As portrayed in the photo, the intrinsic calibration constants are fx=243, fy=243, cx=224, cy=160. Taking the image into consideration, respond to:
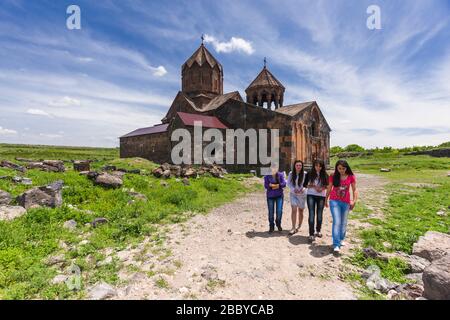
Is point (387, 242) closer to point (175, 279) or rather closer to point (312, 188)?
point (312, 188)

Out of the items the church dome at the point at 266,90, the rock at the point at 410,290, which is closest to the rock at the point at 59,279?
the rock at the point at 410,290

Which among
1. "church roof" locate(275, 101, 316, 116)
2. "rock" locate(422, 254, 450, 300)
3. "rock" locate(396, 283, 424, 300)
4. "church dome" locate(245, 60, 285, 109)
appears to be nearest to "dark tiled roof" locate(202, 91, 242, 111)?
"church dome" locate(245, 60, 285, 109)

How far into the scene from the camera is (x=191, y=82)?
92.4 feet

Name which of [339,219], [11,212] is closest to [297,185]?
[339,219]

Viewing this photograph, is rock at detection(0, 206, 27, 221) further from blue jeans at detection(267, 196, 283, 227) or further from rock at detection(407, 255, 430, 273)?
rock at detection(407, 255, 430, 273)

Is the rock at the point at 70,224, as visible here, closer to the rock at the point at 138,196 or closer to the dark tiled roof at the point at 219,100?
the rock at the point at 138,196

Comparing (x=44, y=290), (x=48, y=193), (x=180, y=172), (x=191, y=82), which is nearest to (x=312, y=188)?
(x=44, y=290)

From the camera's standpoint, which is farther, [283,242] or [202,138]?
[202,138]

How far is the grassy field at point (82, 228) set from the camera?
12.1 feet

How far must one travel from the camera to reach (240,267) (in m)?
4.09

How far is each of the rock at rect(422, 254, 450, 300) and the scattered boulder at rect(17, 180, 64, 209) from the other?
Answer: 8.05 meters

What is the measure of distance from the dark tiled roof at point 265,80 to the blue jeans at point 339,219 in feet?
80.9
